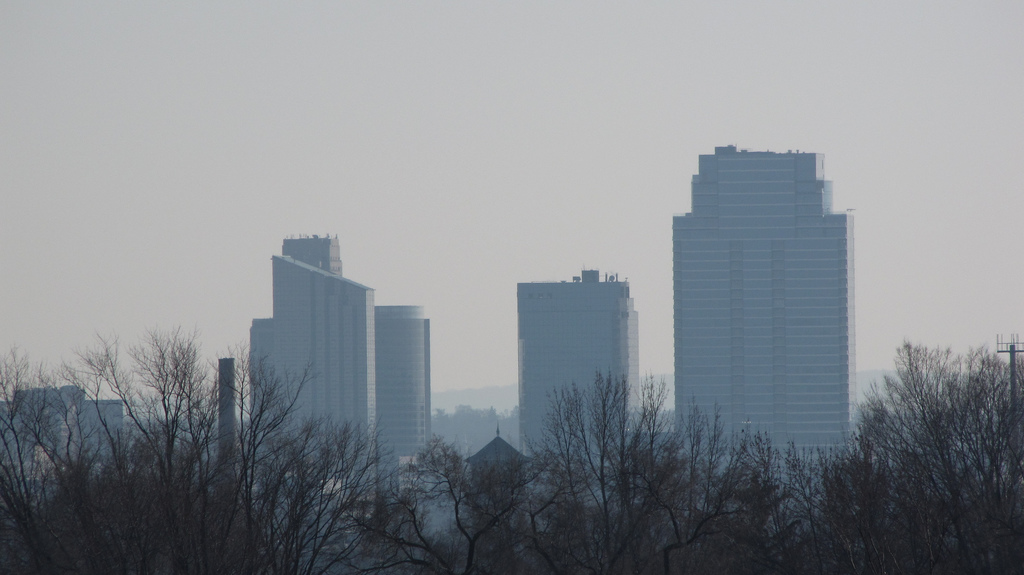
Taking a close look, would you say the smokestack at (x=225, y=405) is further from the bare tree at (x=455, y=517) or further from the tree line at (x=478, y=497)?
the bare tree at (x=455, y=517)

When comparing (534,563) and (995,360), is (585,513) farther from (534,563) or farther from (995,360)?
(995,360)

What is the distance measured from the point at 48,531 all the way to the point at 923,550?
22801 mm

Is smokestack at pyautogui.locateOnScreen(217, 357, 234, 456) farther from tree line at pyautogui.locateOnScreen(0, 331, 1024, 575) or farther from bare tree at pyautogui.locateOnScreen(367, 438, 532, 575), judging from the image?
bare tree at pyautogui.locateOnScreen(367, 438, 532, 575)

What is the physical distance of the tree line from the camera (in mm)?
31953

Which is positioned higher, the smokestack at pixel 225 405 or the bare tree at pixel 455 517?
the smokestack at pixel 225 405

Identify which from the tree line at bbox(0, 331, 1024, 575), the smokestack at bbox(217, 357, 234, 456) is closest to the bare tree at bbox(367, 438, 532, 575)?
the tree line at bbox(0, 331, 1024, 575)

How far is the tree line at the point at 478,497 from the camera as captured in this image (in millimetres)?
31953

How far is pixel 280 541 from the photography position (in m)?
34.8

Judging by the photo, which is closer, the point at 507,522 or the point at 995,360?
the point at 507,522

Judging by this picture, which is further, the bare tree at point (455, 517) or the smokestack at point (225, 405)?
the smokestack at point (225, 405)

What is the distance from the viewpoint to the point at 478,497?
41.7 m

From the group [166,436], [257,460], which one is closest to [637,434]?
[257,460]

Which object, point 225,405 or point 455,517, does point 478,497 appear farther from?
point 225,405

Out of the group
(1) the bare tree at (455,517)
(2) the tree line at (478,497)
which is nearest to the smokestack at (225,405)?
(2) the tree line at (478,497)
